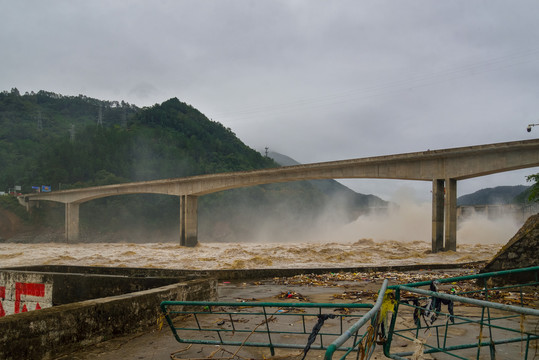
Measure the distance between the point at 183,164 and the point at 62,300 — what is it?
78.6 m

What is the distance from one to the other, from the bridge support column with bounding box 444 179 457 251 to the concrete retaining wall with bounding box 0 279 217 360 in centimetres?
2769

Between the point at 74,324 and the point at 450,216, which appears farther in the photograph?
the point at 450,216

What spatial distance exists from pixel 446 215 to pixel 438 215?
2.01ft

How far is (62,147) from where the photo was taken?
81625mm

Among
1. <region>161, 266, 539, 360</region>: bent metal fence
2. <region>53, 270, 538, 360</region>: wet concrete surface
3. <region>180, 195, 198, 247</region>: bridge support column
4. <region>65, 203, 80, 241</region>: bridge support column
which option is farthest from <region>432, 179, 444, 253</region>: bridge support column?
<region>65, 203, 80, 241</region>: bridge support column

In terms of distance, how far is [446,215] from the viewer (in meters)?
30.6

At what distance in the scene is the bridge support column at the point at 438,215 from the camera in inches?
1193

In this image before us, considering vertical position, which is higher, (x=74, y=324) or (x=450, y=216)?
(x=74, y=324)

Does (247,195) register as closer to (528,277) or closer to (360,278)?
(360,278)

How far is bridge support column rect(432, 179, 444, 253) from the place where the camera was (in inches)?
1193

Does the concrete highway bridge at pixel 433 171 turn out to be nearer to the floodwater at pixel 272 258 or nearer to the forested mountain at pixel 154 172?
the floodwater at pixel 272 258

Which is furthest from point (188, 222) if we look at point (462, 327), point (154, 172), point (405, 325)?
point (462, 327)

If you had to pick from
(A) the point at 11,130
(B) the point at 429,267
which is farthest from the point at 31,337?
(A) the point at 11,130

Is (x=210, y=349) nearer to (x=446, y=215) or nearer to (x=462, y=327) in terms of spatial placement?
(x=462, y=327)
